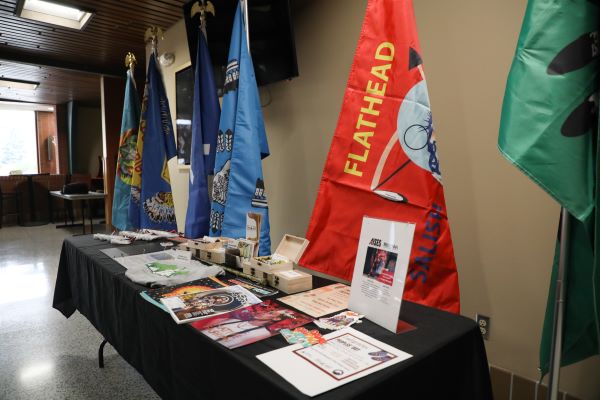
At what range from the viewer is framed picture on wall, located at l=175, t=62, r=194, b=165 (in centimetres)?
332

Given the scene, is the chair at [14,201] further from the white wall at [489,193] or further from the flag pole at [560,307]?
the flag pole at [560,307]

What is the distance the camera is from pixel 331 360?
80 centimetres

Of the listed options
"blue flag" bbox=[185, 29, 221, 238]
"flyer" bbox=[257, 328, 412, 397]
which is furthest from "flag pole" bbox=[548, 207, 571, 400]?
"blue flag" bbox=[185, 29, 221, 238]

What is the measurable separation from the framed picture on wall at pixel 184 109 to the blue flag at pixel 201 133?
0.76 meters

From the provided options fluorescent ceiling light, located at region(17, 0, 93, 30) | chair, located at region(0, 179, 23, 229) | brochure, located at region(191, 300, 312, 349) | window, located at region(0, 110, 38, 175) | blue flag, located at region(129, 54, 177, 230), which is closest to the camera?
brochure, located at region(191, 300, 312, 349)

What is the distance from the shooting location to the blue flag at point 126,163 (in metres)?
3.10

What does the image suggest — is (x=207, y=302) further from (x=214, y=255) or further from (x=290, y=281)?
(x=214, y=255)

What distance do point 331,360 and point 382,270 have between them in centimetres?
28

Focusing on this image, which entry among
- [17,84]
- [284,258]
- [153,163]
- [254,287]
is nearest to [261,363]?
[254,287]

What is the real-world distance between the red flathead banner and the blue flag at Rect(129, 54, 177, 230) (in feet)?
5.52

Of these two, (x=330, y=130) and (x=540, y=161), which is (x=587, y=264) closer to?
(x=540, y=161)

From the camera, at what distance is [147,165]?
2926 millimetres

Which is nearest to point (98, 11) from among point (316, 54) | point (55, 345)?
point (316, 54)

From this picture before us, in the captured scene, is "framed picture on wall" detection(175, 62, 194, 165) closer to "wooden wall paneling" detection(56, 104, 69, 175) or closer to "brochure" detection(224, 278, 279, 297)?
"brochure" detection(224, 278, 279, 297)
